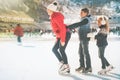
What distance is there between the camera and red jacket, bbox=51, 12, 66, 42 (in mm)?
2221

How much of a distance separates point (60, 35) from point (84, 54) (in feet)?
0.69

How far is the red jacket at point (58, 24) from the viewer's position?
7.29 ft

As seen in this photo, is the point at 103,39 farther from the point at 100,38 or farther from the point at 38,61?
the point at 38,61

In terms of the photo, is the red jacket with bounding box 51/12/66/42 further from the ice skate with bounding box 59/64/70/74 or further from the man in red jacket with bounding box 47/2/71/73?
the ice skate with bounding box 59/64/70/74

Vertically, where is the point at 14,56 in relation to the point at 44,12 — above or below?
below

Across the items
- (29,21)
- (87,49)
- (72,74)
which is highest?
(29,21)

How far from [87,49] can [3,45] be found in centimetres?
56

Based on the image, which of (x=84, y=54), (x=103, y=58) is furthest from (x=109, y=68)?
(x=84, y=54)

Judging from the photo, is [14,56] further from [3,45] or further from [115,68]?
[115,68]

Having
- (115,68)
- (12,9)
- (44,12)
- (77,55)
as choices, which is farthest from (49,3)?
(115,68)

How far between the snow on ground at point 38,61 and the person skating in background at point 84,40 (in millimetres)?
28

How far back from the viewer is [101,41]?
7.53 ft

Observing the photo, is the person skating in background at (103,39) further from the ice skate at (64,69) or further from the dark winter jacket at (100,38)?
the ice skate at (64,69)

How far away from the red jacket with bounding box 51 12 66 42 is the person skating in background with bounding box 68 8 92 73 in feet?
0.23
